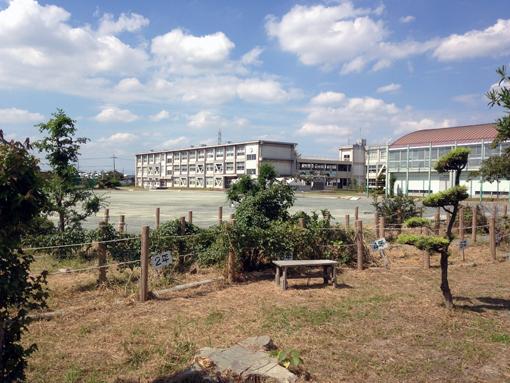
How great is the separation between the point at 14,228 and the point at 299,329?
3.81m

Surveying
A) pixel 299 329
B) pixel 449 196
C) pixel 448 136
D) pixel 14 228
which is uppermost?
pixel 448 136

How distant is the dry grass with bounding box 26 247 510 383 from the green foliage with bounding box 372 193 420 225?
6276 millimetres

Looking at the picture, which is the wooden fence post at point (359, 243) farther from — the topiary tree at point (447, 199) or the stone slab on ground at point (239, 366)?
the stone slab on ground at point (239, 366)

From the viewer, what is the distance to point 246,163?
90.1m

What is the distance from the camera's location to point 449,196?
6.43 m

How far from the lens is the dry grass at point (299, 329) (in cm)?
450

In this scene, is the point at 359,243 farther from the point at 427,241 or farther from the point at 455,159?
the point at 455,159

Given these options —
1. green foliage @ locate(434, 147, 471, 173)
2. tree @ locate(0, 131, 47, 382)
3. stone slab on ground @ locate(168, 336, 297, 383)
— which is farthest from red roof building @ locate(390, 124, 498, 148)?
tree @ locate(0, 131, 47, 382)

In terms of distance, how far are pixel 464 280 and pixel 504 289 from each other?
2.87 feet

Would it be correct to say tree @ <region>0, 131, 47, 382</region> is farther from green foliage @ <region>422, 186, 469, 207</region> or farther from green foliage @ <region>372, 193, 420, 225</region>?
green foliage @ <region>372, 193, 420, 225</region>

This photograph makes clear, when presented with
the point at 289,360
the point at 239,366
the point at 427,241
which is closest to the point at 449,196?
the point at 427,241

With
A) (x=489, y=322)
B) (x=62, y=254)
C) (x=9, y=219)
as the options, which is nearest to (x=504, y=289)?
(x=489, y=322)

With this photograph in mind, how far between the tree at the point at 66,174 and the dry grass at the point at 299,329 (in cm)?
251

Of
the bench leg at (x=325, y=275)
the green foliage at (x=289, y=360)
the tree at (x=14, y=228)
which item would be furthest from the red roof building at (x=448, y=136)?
the tree at (x=14, y=228)
